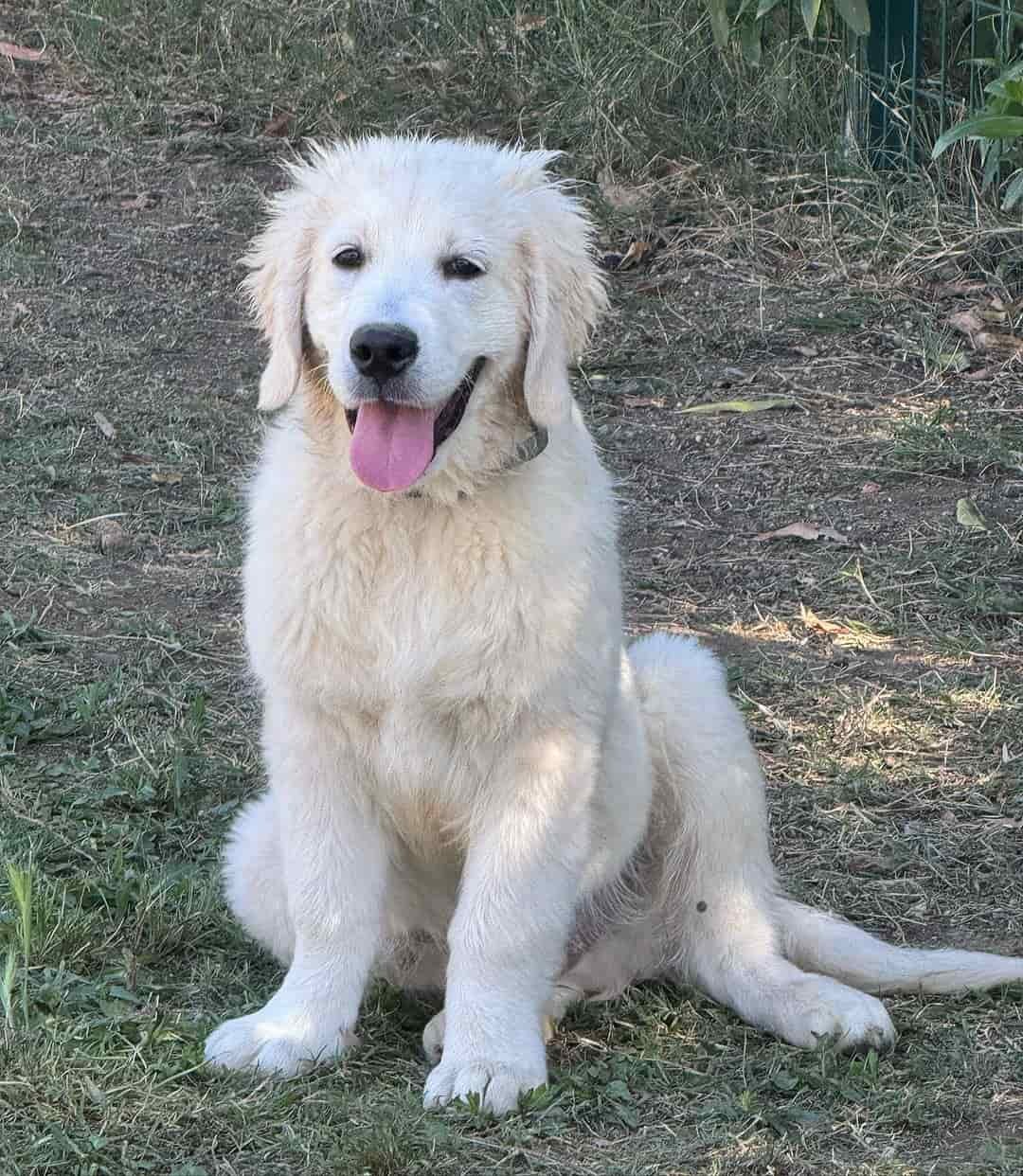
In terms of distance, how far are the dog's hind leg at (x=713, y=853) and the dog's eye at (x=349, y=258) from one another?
1.04 m

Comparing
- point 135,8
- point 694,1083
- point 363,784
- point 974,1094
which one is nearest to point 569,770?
point 363,784

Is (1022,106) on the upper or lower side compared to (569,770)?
upper

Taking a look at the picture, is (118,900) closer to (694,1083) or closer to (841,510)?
(694,1083)

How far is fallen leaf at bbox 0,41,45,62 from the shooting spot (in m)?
8.95

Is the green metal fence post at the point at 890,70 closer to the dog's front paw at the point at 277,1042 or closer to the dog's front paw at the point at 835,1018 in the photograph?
the dog's front paw at the point at 835,1018

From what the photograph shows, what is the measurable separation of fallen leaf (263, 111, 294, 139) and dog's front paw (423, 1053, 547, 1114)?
6051 millimetres

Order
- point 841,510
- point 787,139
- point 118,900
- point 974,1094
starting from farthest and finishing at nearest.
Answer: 1. point 787,139
2. point 841,510
3. point 118,900
4. point 974,1094

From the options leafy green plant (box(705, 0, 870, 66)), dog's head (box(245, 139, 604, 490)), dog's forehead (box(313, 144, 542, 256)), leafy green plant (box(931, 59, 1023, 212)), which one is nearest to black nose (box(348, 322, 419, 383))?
dog's head (box(245, 139, 604, 490))

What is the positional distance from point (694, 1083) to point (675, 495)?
9.58 feet

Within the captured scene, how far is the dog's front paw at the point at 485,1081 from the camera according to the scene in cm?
292

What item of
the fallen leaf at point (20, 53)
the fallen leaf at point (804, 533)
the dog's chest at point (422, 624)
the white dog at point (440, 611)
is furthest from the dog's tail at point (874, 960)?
the fallen leaf at point (20, 53)

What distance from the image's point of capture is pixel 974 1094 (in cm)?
306

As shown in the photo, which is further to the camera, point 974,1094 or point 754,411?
point 754,411

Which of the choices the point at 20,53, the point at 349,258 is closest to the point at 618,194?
the point at 20,53
